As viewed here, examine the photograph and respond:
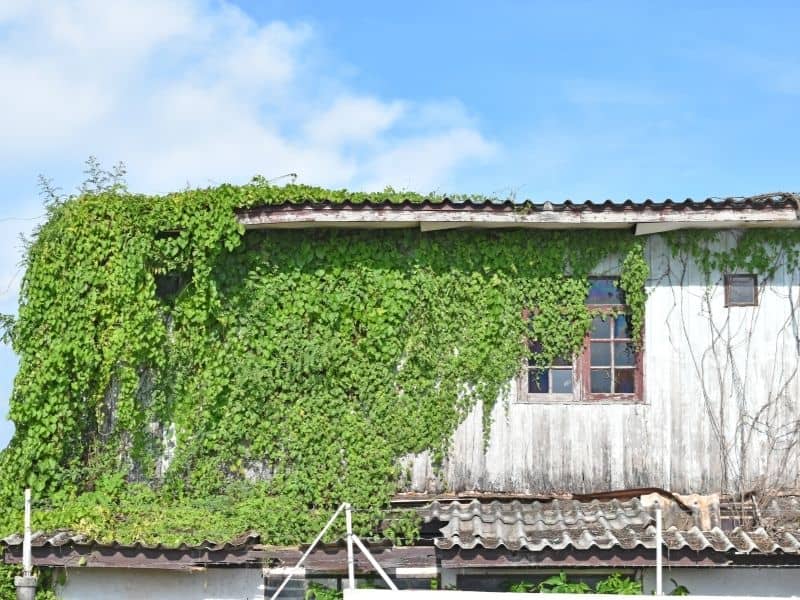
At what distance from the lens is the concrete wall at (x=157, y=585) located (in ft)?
41.4

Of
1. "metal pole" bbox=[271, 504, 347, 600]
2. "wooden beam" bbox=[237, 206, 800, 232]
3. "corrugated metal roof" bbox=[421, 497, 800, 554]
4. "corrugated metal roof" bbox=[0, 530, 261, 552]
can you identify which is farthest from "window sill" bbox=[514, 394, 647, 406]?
"corrugated metal roof" bbox=[0, 530, 261, 552]

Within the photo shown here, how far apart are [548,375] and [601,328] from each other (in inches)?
34.2

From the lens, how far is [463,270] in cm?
1359

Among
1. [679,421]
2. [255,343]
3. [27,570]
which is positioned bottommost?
[27,570]

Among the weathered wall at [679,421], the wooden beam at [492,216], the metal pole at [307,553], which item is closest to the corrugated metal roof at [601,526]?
the weathered wall at [679,421]

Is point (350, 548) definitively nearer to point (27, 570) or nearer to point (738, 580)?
point (27, 570)

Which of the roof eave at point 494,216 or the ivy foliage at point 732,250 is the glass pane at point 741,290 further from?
the roof eave at point 494,216

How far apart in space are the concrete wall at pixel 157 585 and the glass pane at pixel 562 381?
13.6 feet

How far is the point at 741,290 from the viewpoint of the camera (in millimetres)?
13727

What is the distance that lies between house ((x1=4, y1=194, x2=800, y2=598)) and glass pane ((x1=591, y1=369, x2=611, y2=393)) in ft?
0.06

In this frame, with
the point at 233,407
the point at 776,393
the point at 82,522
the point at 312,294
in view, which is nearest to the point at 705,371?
the point at 776,393

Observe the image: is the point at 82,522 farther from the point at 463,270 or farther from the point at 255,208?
the point at 463,270

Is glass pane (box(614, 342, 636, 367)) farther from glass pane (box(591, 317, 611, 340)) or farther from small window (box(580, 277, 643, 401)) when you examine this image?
glass pane (box(591, 317, 611, 340))

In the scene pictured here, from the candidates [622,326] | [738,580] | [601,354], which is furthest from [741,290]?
[738,580]
